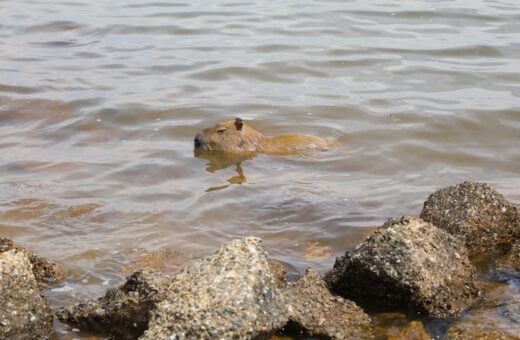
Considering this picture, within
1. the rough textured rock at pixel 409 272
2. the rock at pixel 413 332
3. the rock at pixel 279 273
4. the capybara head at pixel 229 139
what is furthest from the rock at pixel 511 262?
the capybara head at pixel 229 139

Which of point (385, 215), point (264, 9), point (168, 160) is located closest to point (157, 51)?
point (264, 9)

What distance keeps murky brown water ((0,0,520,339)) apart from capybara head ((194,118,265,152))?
0.27m

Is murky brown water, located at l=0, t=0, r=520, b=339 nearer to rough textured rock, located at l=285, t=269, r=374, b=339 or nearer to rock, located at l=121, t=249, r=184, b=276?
rock, located at l=121, t=249, r=184, b=276

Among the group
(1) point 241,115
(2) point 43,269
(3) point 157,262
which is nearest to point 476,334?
(3) point 157,262

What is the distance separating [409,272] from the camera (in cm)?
518

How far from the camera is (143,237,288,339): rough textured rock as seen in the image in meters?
4.33

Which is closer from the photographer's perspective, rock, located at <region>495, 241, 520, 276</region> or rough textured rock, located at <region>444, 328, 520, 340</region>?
rough textured rock, located at <region>444, 328, 520, 340</region>

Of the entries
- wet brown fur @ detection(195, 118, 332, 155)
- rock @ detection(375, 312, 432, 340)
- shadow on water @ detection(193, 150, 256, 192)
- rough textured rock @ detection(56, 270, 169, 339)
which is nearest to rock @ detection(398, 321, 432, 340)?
rock @ detection(375, 312, 432, 340)

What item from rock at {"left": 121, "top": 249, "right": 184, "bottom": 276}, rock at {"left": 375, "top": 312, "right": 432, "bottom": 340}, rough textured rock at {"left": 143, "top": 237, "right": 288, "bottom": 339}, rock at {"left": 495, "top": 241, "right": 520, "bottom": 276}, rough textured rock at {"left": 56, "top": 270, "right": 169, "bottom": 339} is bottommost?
rock at {"left": 121, "top": 249, "right": 184, "bottom": 276}

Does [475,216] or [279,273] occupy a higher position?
[475,216]

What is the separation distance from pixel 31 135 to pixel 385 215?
15.7 feet

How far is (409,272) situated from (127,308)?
1.76m

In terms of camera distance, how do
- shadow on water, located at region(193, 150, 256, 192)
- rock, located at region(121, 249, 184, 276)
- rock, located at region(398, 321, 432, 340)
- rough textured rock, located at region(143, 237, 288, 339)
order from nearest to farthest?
rough textured rock, located at region(143, 237, 288, 339) < rock, located at region(398, 321, 432, 340) < rock, located at region(121, 249, 184, 276) < shadow on water, located at region(193, 150, 256, 192)

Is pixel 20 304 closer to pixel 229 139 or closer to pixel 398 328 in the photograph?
pixel 398 328
